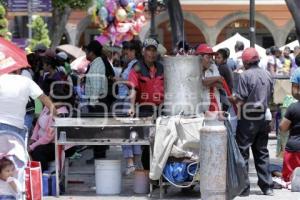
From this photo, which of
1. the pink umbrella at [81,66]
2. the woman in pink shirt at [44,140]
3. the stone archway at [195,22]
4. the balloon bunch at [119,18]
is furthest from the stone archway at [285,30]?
the woman in pink shirt at [44,140]

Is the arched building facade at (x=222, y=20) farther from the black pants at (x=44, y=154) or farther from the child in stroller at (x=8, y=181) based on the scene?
the child in stroller at (x=8, y=181)

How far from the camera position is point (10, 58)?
859 cm

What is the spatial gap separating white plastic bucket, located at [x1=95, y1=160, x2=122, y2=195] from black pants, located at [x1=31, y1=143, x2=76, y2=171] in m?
0.69

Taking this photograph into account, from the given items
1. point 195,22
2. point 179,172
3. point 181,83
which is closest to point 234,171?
point 179,172

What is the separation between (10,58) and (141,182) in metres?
2.68

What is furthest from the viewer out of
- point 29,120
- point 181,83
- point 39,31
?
point 39,31

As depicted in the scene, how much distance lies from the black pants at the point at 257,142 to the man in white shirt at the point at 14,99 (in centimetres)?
278

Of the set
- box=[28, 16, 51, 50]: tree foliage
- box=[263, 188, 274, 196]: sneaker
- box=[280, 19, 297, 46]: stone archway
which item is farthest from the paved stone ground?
box=[280, 19, 297, 46]: stone archway

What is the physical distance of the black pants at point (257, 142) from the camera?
10.3 m

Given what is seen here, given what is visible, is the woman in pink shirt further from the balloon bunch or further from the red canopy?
the balloon bunch

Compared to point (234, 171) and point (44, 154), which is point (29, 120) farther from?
point (234, 171)

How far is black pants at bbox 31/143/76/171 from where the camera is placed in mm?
10617

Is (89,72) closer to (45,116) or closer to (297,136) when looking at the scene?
(45,116)

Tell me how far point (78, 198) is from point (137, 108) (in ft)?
4.67
